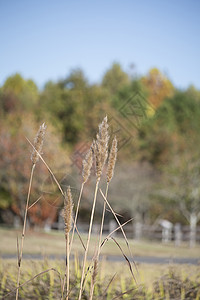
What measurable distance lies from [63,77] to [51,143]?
1375 cm

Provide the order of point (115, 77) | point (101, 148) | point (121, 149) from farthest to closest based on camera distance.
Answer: point (115, 77), point (121, 149), point (101, 148)

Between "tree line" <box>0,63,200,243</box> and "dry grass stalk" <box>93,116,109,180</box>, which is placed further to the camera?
"tree line" <box>0,63,200,243</box>

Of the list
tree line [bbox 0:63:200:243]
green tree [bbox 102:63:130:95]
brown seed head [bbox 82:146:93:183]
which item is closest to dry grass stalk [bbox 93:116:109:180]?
brown seed head [bbox 82:146:93:183]

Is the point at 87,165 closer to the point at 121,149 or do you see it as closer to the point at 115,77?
the point at 121,149

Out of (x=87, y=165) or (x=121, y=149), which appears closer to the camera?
(x=87, y=165)

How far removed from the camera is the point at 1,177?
18.9 m

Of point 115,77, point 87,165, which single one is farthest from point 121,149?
point 115,77

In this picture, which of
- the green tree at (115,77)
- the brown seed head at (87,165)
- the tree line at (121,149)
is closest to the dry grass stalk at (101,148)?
the brown seed head at (87,165)

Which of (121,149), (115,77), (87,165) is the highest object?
(115,77)

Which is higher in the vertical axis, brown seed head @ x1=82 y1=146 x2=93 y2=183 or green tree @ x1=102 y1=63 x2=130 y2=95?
green tree @ x1=102 y1=63 x2=130 y2=95

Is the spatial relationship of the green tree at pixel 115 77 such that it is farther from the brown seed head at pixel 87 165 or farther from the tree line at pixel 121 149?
the brown seed head at pixel 87 165

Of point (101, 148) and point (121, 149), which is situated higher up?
point (121, 149)

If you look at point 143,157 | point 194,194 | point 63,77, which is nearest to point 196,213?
point 194,194

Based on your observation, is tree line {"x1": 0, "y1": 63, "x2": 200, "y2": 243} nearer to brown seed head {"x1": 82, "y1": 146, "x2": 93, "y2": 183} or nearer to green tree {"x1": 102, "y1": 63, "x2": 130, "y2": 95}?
green tree {"x1": 102, "y1": 63, "x2": 130, "y2": 95}
